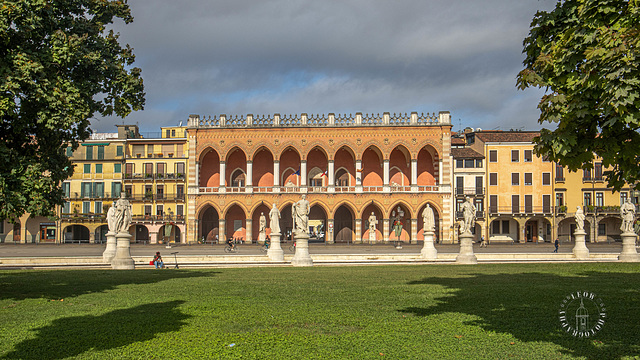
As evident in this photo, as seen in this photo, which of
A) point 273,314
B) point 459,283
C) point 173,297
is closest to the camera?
point 273,314

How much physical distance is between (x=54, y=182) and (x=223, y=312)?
5.15 m

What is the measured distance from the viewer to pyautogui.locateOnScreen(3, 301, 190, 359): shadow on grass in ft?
23.7

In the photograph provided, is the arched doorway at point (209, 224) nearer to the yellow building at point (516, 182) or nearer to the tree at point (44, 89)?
the yellow building at point (516, 182)

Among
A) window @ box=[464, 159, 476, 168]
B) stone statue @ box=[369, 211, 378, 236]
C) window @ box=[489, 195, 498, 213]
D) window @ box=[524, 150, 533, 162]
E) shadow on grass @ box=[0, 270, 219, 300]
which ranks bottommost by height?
shadow on grass @ box=[0, 270, 219, 300]

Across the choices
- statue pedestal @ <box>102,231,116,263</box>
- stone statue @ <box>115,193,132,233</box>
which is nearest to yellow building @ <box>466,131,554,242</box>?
statue pedestal @ <box>102,231,116,263</box>

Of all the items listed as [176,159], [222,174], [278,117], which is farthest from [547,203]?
[176,159]

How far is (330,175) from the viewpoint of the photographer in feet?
166

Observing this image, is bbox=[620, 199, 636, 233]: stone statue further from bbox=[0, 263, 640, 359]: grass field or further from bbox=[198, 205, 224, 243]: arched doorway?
bbox=[198, 205, 224, 243]: arched doorway

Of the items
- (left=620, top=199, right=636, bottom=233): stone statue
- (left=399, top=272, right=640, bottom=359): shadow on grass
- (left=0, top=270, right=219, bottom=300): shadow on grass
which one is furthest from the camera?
(left=620, top=199, right=636, bottom=233): stone statue

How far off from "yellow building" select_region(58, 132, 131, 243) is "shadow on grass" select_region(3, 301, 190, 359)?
47.2 m

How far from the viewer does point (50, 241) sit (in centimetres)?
5350

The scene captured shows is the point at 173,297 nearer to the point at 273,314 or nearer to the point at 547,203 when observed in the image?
the point at 273,314

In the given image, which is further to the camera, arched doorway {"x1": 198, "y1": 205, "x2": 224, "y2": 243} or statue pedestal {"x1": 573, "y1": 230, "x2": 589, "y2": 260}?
arched doorway {"x1": 198, "y1": 205, "x2": 224, "y2": 243}

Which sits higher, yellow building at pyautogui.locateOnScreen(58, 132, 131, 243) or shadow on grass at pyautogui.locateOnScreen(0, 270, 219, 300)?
yellow building at pyautogui.locateOnScreen(58, 132, 131, 243)
